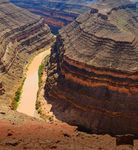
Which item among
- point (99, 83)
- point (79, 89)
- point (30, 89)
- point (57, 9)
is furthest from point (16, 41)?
point (99, 83)

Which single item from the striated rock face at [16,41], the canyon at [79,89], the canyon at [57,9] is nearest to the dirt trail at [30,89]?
the canyon at [79,89]

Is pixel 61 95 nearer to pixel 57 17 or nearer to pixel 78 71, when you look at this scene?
pixel 78 71

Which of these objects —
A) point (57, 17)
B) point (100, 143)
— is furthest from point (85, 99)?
point (57, 17)

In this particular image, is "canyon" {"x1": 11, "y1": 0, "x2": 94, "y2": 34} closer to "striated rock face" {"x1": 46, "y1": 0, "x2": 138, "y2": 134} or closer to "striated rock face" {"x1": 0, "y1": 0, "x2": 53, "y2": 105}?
→ "striated rock face" {"x1": 0, "y1": 0, "x2": 53, "y2": 105}

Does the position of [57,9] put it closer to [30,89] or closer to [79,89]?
[30,89]

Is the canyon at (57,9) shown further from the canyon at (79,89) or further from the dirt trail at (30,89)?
the canyon at (79,89)

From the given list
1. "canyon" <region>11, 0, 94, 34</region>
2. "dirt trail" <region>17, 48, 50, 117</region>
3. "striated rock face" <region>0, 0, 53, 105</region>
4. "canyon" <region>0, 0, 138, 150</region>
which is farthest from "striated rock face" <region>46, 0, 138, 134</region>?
"canyon" <region>11, 0, 94, 34</region>
